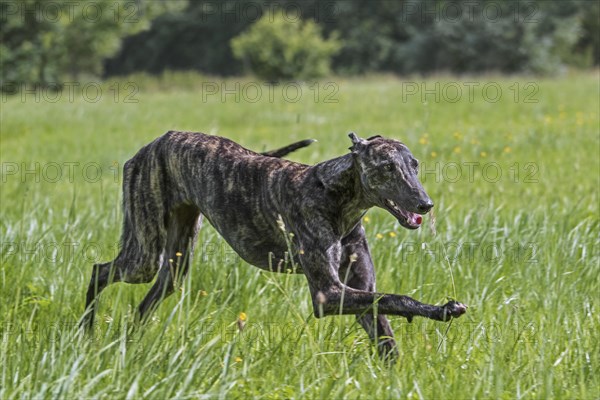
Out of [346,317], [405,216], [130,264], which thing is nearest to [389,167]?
[405,216]

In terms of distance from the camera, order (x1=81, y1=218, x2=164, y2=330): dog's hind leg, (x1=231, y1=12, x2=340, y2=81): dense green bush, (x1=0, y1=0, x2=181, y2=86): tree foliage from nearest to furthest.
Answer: (x1=81, y1=218, x2=164, y2=330): dog's hind leg
(x1=0, y1=0, x2=181, y2=86): tree foliage
(x1=231, y1=12, x2=340, y2=81): dense green bush

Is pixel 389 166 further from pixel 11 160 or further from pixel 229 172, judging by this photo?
pixel 11 160

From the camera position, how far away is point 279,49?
43094mm

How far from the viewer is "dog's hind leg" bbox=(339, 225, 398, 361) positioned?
3607mm

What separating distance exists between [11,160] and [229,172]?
8068 millimetres

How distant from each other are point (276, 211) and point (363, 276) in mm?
472

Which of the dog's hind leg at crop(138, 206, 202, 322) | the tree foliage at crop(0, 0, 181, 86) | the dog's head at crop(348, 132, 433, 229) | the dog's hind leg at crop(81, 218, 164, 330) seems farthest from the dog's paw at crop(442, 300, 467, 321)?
the tree foliage at crop(0, 0, 181, 86)

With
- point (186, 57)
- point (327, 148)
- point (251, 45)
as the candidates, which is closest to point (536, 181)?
point (327, 148)

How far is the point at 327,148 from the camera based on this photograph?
37.1 ft

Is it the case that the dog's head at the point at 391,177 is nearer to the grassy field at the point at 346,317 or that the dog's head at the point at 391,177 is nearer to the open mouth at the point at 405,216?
the open mouth at the point at 405,216

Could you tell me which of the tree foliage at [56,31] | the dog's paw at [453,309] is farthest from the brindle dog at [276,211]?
the tree foliage at [56,31]

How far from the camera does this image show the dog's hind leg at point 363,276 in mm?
3607

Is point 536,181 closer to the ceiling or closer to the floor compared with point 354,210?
closer to the floor

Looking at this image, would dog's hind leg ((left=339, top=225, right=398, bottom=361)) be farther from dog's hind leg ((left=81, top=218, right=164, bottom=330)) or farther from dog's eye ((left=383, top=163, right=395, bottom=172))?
dog's hind leg ((left=81, top=218, right=164, bottom=330))
